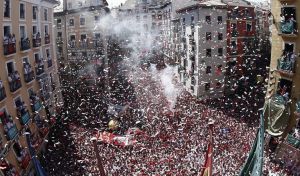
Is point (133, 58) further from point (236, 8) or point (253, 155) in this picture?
point (253, 155)

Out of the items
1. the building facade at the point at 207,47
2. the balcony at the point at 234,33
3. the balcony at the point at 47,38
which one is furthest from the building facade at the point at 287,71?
the balcony at the point at 47,38

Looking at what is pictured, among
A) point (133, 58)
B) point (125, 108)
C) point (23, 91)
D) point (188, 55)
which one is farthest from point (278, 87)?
point (133, 58)

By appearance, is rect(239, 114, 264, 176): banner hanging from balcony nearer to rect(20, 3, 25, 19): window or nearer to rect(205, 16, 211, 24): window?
rect(20, 3, 25, 19): window

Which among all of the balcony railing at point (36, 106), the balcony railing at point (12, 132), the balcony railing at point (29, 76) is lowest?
the balcony railing at point (12, 132)

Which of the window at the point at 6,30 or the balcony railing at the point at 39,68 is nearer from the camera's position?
the window at the point at 6,30

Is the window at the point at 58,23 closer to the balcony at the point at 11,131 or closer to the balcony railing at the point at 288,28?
the balcony at the point at 11,131

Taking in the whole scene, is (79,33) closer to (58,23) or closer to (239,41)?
(58,23)

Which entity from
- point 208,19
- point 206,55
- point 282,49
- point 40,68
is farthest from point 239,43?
point 40,68
